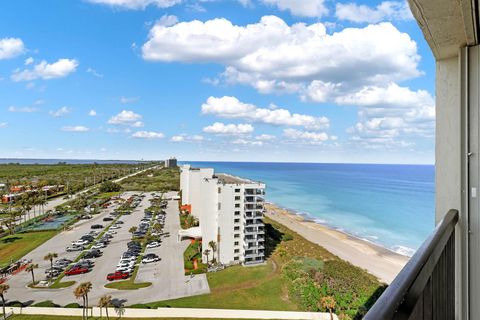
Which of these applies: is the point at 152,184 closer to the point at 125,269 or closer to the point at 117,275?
the point at 125,269

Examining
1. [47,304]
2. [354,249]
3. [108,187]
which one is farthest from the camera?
[108,187]

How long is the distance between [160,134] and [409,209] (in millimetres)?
46325

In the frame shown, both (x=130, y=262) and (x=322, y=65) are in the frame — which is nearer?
(x=130, y=262)

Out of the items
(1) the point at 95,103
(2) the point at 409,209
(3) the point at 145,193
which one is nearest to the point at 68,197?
(3) the point at 145,193

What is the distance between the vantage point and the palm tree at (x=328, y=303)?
942 centimetres

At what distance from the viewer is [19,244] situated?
17969 mm

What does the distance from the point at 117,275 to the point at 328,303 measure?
29.5 feet

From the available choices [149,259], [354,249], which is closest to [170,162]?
[149,259]

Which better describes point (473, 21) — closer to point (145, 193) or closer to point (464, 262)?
point (464, 262)

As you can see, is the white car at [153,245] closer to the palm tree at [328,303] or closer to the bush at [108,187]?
the palm tree at [328,303]

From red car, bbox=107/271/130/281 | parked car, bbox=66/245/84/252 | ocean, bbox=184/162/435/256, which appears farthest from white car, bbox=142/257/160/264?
ocean, bbox=184/162/435/256

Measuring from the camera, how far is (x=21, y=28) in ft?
119

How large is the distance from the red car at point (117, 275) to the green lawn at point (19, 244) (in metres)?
6.57

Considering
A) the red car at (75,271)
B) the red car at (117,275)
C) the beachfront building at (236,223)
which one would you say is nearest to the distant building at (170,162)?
the red car at (75,271)
